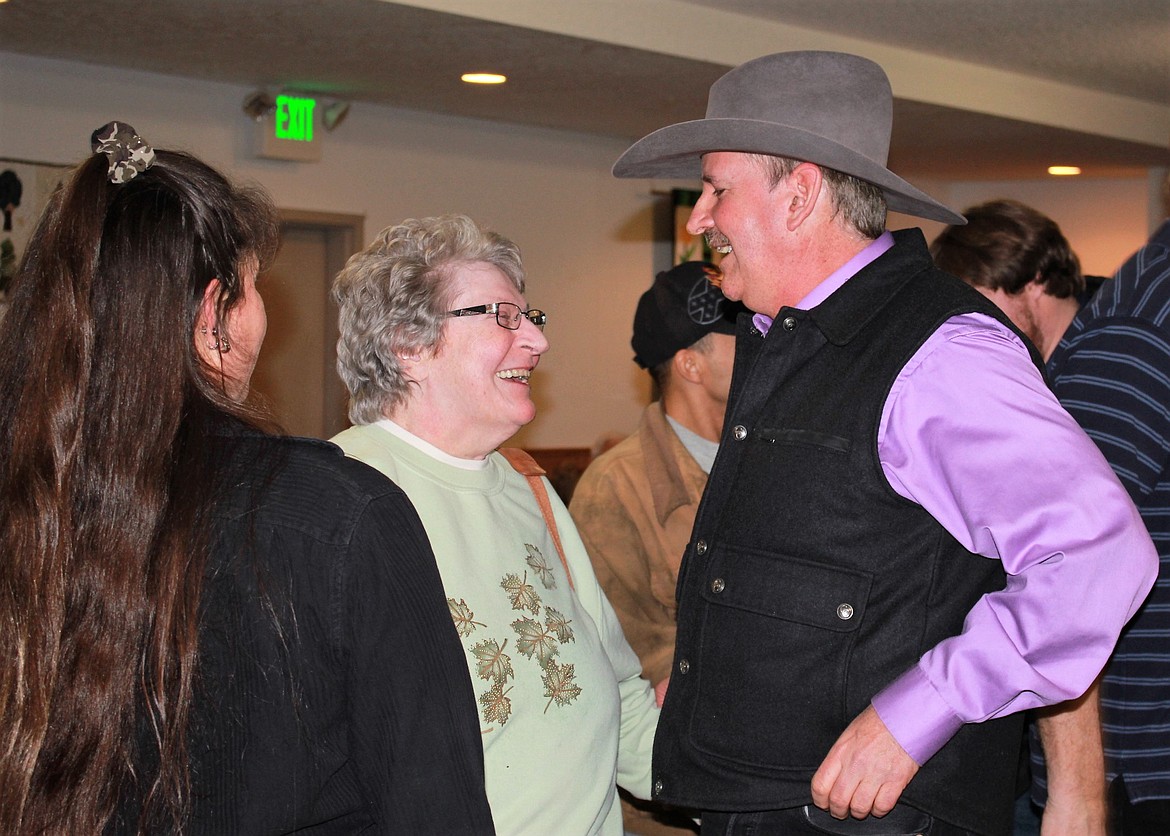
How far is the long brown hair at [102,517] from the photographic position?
3.43ft

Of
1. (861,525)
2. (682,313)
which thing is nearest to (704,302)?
(682,313)

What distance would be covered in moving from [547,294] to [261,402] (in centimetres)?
631

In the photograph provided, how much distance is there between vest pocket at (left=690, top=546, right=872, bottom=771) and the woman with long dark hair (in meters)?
0.51

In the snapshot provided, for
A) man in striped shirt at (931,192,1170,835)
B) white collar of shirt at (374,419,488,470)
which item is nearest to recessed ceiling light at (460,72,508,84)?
white collar of shirt at (374,419,488,470)

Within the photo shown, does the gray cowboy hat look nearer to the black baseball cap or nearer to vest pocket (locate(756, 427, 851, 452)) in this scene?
vest pocket (locate(756, 427, 851, 452))

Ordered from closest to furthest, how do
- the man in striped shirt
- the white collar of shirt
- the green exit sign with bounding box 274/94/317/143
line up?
the man in striped shirt → the white collar of shirt → the green exit sign with bounding box 274/94/317/143

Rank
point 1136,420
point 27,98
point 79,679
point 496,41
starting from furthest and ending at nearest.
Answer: point 27,98 → point 496,41 → point 1136,420 → point 79,679

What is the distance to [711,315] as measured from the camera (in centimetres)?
289

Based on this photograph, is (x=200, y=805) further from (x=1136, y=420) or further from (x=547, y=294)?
(x=547, y=294)

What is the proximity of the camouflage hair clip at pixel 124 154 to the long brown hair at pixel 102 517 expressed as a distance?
2 cm

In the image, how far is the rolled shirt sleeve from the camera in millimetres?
1347

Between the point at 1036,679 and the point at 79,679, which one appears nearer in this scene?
the point at 79,679

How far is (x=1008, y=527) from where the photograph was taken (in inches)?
54.2

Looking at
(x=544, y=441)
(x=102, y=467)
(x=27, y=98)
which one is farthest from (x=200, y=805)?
(x=544, y=441)
